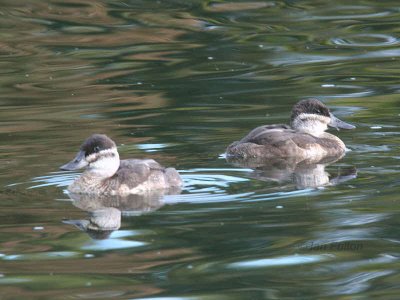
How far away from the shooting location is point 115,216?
1130 cm

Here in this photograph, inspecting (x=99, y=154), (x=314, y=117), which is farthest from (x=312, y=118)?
(x=99, y=154)

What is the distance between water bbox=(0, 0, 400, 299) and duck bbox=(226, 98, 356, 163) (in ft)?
0.85

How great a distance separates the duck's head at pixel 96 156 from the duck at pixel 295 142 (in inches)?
67.0

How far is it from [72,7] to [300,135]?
10548 mm

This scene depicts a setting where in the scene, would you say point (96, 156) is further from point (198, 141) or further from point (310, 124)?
point (310, 124)

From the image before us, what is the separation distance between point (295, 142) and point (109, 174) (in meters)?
2.61

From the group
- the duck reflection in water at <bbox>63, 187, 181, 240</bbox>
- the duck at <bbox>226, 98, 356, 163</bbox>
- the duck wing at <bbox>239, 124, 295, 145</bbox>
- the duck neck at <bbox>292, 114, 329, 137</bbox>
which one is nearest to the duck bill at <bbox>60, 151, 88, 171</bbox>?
the duck reflection in water at <bbox>63, 187, 181, 240</bbox>

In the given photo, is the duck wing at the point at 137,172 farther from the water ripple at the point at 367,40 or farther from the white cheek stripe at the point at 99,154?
the water ripple at the point at 367,40

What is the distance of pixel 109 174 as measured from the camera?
1244 centimetres

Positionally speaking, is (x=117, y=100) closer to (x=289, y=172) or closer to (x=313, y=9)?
(x=289, y=172)

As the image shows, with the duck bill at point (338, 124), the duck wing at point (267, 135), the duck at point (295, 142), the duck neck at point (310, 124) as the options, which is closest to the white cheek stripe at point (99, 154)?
the duck at point (295, 142)

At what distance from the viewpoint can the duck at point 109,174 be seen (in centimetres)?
1219

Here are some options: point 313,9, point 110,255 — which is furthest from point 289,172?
point 313,9

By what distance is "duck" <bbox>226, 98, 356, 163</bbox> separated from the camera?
13820 millimetres
